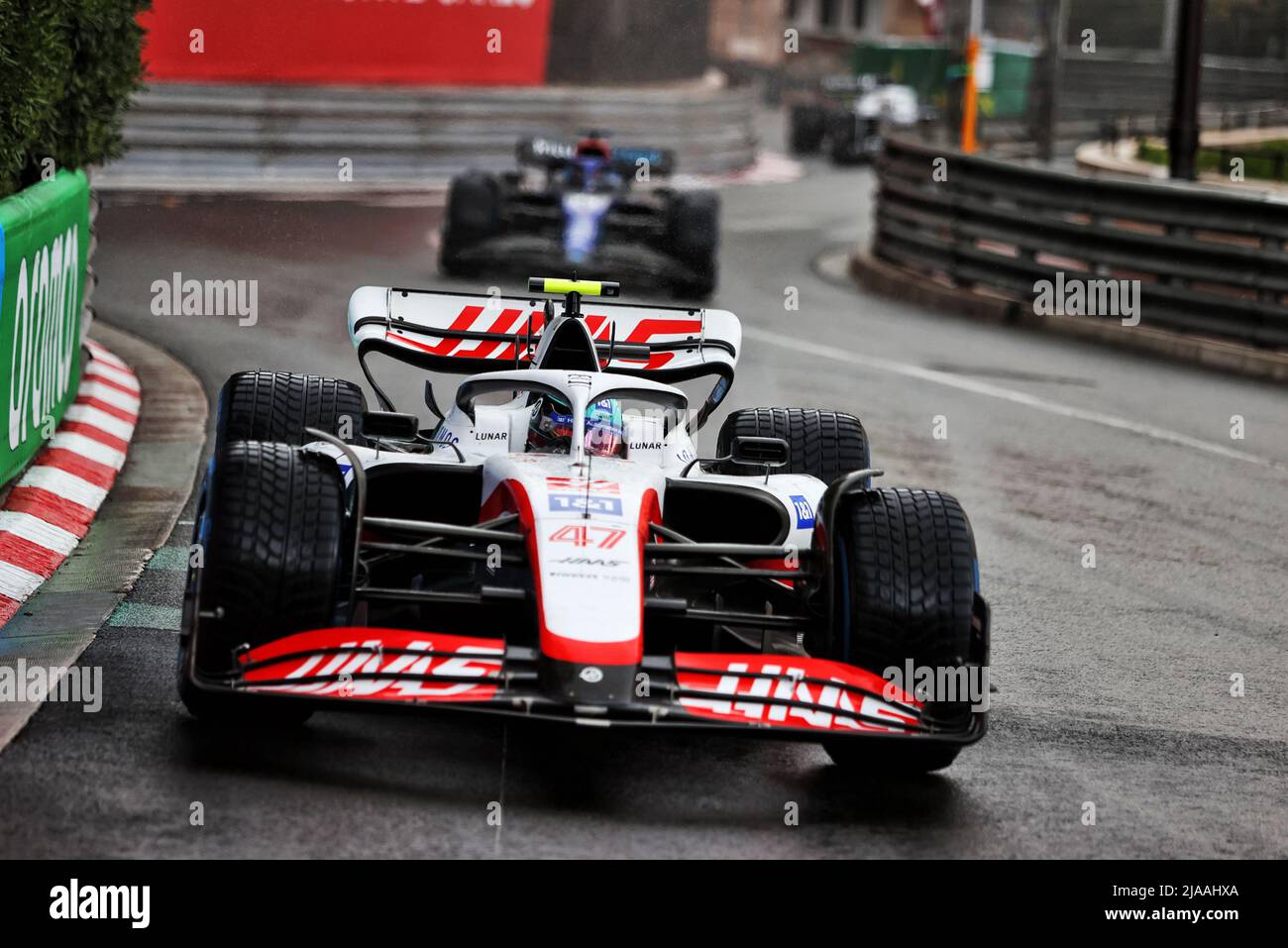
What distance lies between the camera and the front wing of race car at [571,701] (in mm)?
5594

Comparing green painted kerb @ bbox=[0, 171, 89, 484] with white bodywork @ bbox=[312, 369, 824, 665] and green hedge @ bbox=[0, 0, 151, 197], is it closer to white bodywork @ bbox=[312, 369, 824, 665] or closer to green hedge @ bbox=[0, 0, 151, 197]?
green hedge @ bbox=[0, 0, 151, 197]

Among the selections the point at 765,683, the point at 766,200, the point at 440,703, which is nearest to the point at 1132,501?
the point at 765,683

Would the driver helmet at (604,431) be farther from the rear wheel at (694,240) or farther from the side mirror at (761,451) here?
the rear wheel at (694,240)

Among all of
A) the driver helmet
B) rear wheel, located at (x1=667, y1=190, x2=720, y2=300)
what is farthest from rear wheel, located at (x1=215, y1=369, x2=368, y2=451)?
rear wheel, located at (x1=667, y1=190, x2=720, y2=300)

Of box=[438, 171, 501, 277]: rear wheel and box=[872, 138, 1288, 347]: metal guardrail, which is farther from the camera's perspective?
box=[438, 171, 501, 277]: rear wheel

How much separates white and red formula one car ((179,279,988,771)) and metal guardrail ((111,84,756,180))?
16525 millimetres

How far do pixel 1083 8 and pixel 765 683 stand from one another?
50.7 meters

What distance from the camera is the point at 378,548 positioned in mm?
6375

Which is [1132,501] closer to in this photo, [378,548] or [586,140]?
[378,548]

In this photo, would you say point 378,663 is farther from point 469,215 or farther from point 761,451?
point 469,215

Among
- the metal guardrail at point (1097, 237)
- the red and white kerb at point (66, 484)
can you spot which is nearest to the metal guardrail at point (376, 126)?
the metal guardrail at point (1097, 237)

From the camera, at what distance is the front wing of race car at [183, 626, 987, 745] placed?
559 centimetres

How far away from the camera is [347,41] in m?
26.5

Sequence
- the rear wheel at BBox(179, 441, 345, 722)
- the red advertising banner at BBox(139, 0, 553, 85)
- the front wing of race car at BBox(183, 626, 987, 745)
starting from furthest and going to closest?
the red advertising banner at BBox(139, 0, 553, 85) < the rear wheel at BBox(179, 441, 345, 722) < the front wing of race car at BBox(183, 626, 987, 745)
